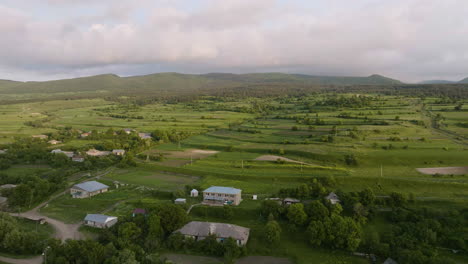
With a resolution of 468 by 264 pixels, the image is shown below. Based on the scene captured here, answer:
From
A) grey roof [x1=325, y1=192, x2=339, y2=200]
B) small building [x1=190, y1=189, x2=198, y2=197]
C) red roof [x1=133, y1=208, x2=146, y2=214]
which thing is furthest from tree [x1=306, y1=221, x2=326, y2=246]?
red roof [x1=133, y1=208, x2=146, y2=214]

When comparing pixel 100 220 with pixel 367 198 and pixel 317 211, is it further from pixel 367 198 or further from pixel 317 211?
pixel 367 198

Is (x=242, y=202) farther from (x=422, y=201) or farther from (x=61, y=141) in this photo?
(x=61, y=141)

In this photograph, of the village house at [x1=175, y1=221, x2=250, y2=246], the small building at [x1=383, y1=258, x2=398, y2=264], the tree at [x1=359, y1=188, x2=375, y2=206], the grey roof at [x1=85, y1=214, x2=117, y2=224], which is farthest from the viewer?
the tree at [x1=359, y1=188, x2=375, y2=206]

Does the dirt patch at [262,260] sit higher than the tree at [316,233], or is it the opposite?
the tree at [316,233]

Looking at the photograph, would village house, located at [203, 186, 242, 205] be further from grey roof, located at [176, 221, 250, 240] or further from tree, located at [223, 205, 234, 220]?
grey roof, located at [176, 221, 250, 240]

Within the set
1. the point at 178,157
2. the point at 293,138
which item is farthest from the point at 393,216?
the point at 178,157

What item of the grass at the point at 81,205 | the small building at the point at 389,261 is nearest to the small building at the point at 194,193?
the grass at the point at 81,205

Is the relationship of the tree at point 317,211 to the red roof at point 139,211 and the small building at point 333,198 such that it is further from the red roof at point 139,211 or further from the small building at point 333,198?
the red roof at point 139,211
